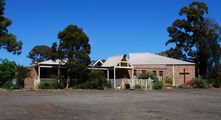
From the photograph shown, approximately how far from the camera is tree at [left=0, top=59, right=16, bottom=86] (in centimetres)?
5238

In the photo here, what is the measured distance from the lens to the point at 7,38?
49.5 metres

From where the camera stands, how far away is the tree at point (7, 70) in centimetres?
5238

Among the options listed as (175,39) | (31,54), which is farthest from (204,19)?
(31,54)

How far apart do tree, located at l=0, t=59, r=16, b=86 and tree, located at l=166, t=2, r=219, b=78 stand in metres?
32.2

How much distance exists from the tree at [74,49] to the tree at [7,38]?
5.04 m

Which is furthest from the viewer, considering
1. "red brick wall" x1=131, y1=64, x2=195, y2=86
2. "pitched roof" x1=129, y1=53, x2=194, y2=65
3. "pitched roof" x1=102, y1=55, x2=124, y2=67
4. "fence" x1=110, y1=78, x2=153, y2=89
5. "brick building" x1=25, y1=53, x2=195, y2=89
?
"pitched roof" x1=129, y1=53, x2=194, y2=65

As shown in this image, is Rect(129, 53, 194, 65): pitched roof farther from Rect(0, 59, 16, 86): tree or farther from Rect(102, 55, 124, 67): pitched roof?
Rect(0, 59, 16, 86): tree

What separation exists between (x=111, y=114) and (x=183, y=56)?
6213 centimetres

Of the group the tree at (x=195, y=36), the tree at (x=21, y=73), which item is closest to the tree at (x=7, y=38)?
the tree at (x=21, y=73)

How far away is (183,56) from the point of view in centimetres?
7762

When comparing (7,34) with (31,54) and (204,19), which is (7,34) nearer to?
(204,19)

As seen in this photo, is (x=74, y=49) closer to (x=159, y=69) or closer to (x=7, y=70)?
(x=7, y=70)

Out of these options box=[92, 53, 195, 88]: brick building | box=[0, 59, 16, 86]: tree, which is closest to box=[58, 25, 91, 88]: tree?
box=[0, 59, 16, 86]: tree

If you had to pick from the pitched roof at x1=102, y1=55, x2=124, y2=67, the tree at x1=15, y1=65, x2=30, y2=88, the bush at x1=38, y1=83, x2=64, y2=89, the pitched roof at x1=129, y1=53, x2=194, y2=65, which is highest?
the pitched roof at x1=129, y1=53, x2=194, y2=65
